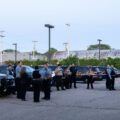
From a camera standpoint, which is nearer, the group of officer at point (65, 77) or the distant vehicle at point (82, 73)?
the group of officer at point (65, 77)

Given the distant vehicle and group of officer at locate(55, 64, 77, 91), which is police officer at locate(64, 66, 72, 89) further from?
the distant vehicle

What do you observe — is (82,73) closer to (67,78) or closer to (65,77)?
(67,78)

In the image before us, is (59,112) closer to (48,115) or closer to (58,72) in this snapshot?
(48,115)

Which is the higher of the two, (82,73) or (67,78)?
(82,73)

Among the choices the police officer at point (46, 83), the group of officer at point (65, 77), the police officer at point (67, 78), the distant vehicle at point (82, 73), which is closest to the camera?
the police officer at point (46, 83)

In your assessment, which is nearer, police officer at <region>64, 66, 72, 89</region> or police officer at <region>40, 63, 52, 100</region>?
police officer at <region>40, 63, 52, 100</region>

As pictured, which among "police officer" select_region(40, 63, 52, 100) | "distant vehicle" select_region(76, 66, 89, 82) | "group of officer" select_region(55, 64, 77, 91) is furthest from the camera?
"distant vehicle" select_region(76, 66, 89, 82)

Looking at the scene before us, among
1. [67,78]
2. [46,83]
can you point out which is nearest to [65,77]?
[67,78]

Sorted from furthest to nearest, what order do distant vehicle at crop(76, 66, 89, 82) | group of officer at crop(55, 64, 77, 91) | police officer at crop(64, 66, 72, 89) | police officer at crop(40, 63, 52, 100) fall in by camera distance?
distant vehicle at crop(76, 66, 89, 82) < police officer at crop(64, 66, 72, 89) < group of officer at crop(55, 64, 77, 91) < police officer at crop(40, 63, 52, 100)

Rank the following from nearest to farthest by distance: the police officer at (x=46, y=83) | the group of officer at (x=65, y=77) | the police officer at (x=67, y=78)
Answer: the police officer at (x=46, y=83) → the group of officer at (x=65, y=77) → the police officer at (x=67, y=78)

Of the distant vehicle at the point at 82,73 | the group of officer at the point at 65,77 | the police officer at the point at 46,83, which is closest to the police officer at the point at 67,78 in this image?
the group of officer at the point at 65,77

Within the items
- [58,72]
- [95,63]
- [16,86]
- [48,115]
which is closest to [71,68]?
[58,72]

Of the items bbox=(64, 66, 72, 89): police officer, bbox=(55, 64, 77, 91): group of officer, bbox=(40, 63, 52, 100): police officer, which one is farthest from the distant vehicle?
bbox=(40, 63, 52, 100): police officer

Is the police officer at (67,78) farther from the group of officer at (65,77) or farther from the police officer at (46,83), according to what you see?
the police officer at (46,83)
